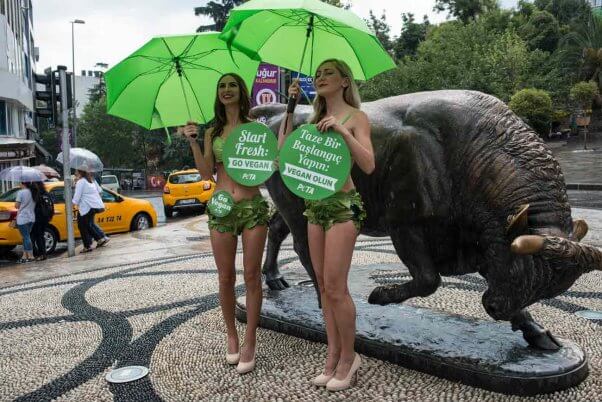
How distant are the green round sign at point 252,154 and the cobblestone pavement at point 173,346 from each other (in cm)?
131

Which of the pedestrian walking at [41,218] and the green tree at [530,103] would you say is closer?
the pedestrian walking at [41,218]

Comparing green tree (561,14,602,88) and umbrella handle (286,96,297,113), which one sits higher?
green tree (561,14,602,88)

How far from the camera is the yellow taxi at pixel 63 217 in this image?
11.0m

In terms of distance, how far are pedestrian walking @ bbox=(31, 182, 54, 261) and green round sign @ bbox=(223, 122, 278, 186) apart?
26.2ft

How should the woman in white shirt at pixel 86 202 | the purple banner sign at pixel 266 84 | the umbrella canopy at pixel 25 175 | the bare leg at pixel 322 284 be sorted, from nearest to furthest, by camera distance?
the bare leg at pixel 322 284, the umbrella canopy at pixel 25 175, the woman in white shirt at pixel 86 202, the purple banner sign at pixel 266 84

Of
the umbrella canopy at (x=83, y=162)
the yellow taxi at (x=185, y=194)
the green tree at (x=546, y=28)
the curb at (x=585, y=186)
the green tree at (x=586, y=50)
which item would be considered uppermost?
the green tree at (x=546, y=28)

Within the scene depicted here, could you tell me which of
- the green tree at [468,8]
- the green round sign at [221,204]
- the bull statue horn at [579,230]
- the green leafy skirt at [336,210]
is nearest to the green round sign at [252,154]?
the green round sign at [221,204]

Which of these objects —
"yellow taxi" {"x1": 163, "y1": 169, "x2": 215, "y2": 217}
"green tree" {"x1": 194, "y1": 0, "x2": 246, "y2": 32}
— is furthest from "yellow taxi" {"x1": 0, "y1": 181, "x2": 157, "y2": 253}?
"green tree" {"x1": 194, "y1": 0, "x2": 246, "y2": 32}

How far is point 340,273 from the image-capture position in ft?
10.2

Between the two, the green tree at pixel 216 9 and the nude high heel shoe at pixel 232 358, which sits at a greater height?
the green tree at pixel 216 9

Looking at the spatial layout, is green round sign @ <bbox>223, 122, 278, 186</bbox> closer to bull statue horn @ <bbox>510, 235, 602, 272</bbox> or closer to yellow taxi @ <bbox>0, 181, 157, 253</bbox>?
bull statue horn @ <bbox>510, 235, 602, 272</bbox>

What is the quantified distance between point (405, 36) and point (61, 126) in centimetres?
4059

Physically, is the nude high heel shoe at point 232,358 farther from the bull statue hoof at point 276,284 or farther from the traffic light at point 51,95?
the traffic light at point 51,95

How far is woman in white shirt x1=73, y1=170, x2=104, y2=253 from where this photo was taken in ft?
34.2
